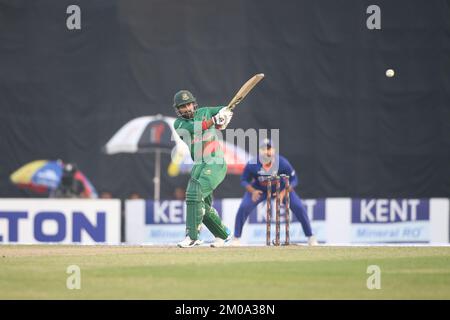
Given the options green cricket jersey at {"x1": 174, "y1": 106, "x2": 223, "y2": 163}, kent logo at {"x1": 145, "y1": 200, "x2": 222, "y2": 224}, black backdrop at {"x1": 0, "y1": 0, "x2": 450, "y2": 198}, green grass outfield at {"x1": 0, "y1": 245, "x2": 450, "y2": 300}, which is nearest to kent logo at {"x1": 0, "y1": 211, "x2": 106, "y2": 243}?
kent logo at {"x1": 145, "y1": 200, "x2": 222, "y2": 224}

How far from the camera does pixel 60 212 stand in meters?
19.7

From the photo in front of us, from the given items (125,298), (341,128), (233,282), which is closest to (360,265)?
(233,282)

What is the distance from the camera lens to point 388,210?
75.9ft

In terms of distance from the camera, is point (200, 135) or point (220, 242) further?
point (220, 242)

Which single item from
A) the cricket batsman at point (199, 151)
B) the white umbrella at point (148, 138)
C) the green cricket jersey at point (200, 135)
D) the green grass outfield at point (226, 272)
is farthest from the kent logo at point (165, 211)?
the green cricket jersey at point (200, 135)

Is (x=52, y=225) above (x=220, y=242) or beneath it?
beneath

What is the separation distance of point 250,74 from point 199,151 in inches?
551

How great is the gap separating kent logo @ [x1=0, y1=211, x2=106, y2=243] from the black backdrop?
24.1 ft

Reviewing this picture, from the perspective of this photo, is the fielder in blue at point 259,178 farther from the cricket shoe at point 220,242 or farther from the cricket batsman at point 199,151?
the cricket batsman at point 199,151

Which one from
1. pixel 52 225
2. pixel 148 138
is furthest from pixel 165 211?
pixel 148 138

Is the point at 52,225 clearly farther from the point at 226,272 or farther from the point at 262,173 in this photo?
the point at 226,272

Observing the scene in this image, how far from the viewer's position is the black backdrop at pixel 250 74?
2722 centimetres

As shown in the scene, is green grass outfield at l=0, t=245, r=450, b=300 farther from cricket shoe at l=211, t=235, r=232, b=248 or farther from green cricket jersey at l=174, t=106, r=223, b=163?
green cricket jersey at l=174, t=106, r=223, b=163

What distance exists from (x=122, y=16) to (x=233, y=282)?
18.1 metres
